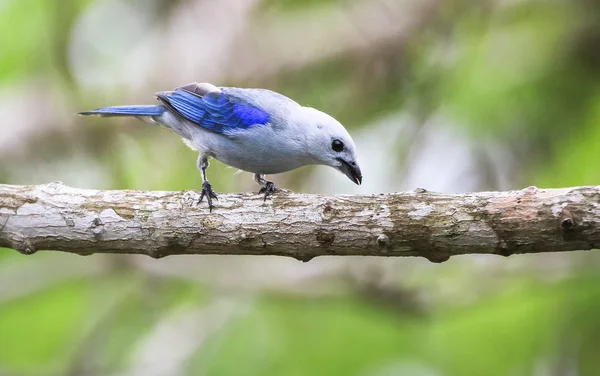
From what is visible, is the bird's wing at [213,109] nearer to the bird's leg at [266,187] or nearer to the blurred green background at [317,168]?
the bird's leg at [266,187]

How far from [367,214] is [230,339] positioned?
14.6 feet

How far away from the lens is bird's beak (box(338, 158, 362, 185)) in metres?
5.01

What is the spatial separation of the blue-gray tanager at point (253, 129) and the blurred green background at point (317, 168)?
157 centimetres

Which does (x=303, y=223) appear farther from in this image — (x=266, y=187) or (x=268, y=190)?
(x=266, y=187)

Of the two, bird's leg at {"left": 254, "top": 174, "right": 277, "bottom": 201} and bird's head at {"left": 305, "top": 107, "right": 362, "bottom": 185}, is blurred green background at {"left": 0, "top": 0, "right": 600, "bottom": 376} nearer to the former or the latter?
bird's leg at {"left": 254, "top": 174, "right": 277, "bottom": 201}

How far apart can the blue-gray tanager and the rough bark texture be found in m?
0.42

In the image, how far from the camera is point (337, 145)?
5.01 meters

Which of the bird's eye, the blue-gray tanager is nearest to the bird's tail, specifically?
the blue-gray tanager

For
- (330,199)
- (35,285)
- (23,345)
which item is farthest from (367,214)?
(23,345)

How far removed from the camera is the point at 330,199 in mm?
4070

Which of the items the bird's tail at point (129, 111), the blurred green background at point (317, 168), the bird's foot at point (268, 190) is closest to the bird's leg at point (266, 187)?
the bird's foot at point (268, 190)

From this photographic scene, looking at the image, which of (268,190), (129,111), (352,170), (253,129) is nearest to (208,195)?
(268,190)

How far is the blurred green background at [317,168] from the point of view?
6.88 metres

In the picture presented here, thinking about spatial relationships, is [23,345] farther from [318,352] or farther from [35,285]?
[318,352]
